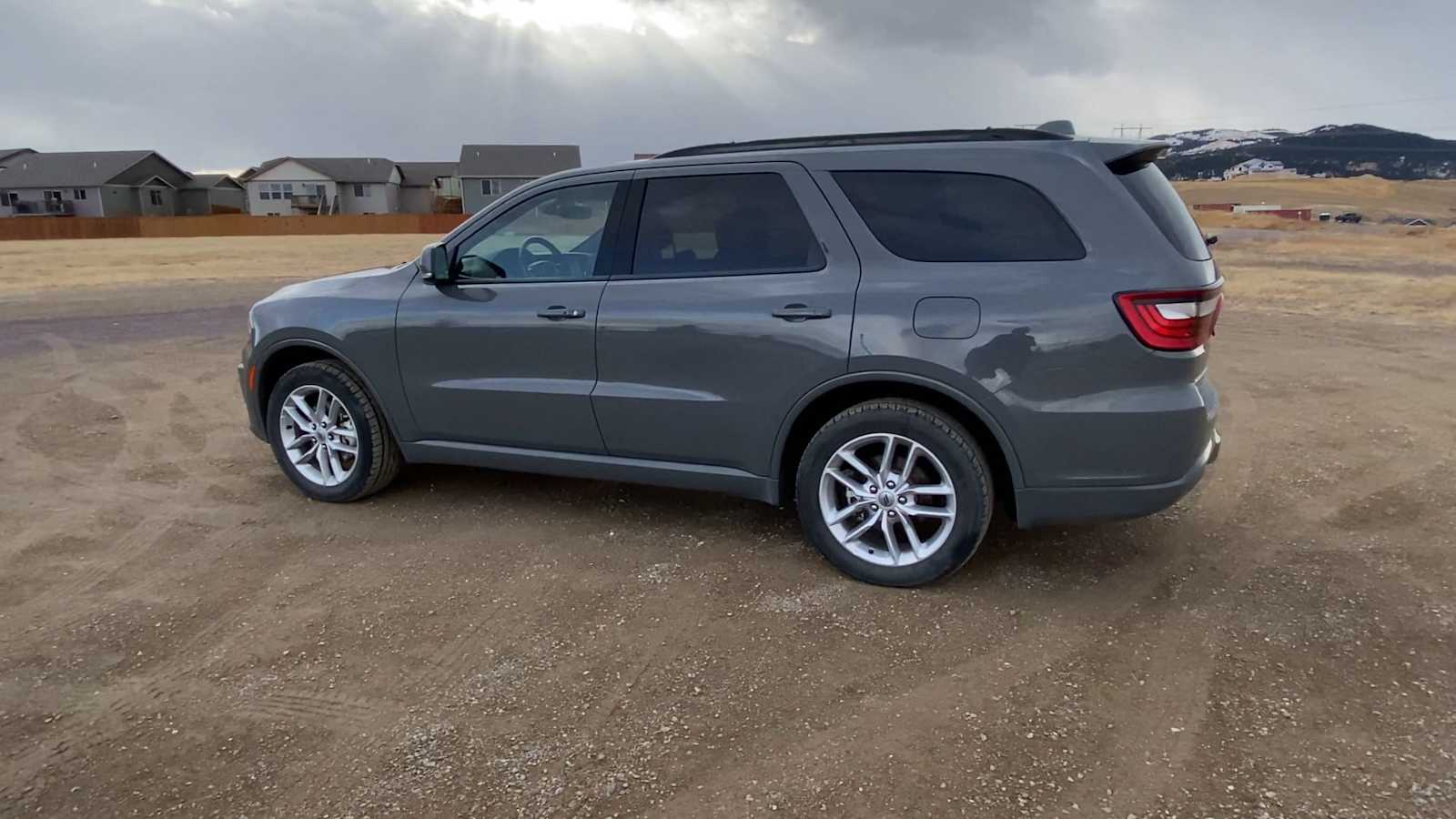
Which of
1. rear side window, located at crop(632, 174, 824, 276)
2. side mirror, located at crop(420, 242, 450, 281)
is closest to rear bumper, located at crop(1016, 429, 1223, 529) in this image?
rear side window, located at crop(632, 174, 824, 276)

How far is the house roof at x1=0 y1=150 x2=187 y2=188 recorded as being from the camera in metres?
67.8

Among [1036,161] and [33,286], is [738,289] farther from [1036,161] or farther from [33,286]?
[33,286]

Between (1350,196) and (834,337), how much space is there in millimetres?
85795

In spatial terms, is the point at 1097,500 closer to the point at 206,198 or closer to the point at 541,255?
the point at 541,255

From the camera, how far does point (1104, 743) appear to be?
9.97 ft

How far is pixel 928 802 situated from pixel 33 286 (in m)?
20.8

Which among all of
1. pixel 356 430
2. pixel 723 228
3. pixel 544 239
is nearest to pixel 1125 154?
pixel 723 228

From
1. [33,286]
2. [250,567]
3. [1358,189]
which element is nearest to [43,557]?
[250,567]

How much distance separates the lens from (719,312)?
4.30m

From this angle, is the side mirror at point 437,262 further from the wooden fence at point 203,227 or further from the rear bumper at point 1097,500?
→ the wooden fence at point 203,227

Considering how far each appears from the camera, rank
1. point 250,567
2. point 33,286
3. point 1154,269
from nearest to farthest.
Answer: point 1154,269 < point 250,567 < point 33,286

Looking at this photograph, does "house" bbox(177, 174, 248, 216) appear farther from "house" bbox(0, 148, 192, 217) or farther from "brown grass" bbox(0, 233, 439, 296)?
"brown grass" bbox(0, 233, 439, 296)

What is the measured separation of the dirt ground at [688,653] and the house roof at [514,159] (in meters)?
63.9

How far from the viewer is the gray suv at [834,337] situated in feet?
12.3
